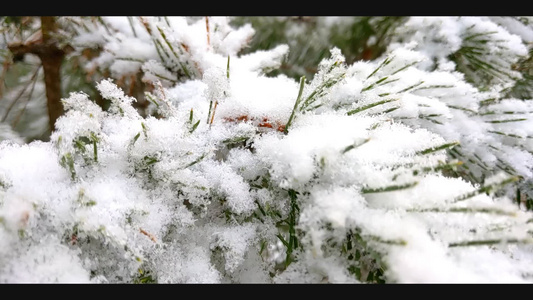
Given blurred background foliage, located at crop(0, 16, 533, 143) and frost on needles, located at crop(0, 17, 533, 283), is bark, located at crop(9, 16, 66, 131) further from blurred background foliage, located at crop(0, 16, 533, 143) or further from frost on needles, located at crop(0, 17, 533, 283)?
frost on needles, located at crop(0, 17, 533, 283)

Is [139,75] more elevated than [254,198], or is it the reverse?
[254,198]

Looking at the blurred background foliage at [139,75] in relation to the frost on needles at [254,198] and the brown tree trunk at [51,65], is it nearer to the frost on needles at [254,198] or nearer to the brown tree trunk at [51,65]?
the brown tree trunk at [51,65]

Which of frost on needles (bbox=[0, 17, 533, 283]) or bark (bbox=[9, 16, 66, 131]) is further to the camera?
bark (bbox=[9, 16, 66, 131])

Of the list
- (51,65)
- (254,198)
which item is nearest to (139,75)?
(51,65)

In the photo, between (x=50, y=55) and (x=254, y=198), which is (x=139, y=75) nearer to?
(x=50, y=55)

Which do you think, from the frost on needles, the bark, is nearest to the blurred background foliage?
the bark

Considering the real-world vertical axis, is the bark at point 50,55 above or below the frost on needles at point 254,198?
below

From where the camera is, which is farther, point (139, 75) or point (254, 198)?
point (139, 75)

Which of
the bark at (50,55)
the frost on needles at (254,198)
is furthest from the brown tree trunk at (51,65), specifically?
the frost on needles at (254,198)
